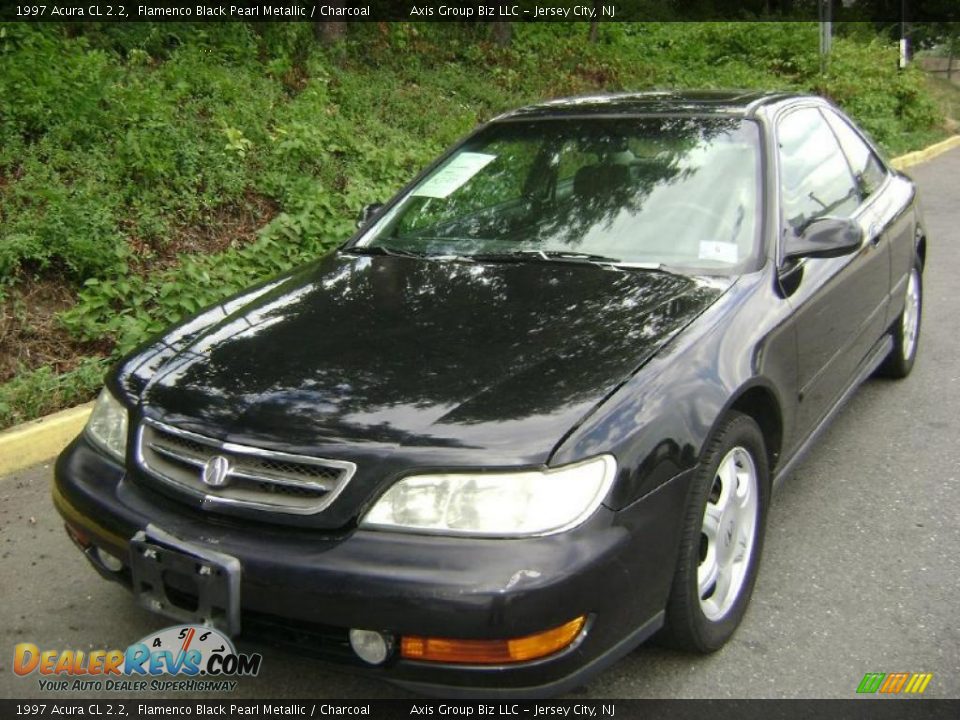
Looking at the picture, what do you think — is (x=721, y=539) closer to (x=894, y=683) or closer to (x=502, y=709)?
(x=894, y=683)

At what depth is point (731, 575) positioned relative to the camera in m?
3.06

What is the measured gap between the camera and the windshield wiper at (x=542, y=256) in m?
3.46

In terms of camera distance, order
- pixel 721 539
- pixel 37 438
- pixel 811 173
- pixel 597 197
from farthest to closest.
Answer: pixel 37 438
pixel 811 173
pixel 597 197
pixel 721 539

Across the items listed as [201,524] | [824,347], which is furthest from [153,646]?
[824,347]

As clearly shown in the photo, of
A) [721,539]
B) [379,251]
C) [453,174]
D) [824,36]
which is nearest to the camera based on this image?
[721,539]

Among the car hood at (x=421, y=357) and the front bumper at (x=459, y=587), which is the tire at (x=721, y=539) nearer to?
the front bumper at (x=459, y=587)

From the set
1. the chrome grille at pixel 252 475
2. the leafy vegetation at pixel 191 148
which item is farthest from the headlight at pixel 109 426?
the leafy vegetation at pixel 191 148

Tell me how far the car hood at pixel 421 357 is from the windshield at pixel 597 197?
0.18 m

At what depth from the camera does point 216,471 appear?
2.54 meters

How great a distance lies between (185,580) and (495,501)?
2.64 ft

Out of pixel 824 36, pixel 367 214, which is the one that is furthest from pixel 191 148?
pixel 824 36

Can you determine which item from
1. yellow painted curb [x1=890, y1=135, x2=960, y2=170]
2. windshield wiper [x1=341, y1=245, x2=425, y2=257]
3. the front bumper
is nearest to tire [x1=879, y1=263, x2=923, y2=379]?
windshield wiper [x1=341, y1=245, x2=425, y2=257]

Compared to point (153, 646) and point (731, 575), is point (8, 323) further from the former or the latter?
point (731, 575)

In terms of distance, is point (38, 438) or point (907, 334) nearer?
point (38, 438)
